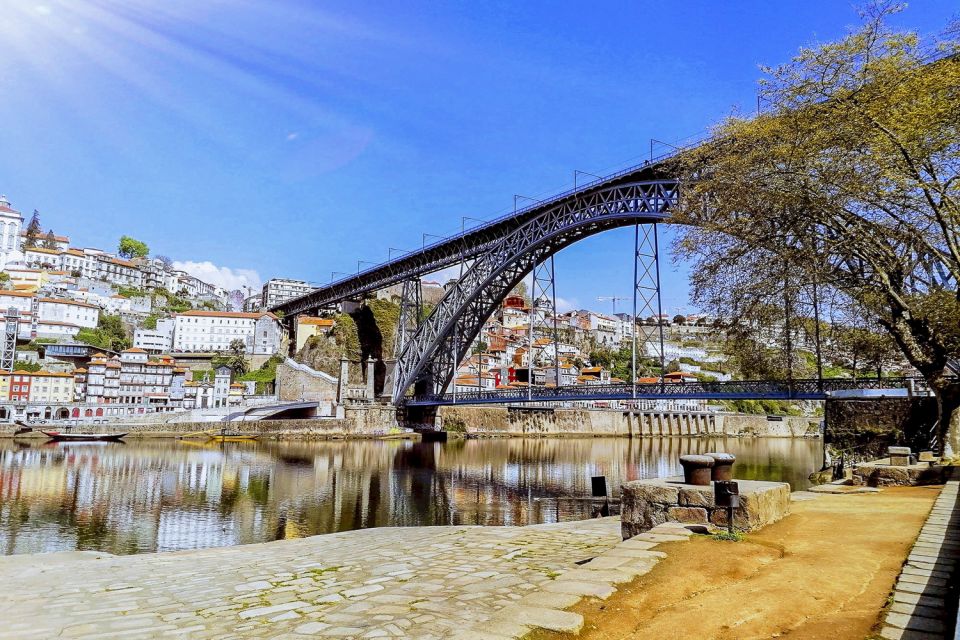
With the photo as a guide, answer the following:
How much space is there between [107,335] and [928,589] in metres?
84.2

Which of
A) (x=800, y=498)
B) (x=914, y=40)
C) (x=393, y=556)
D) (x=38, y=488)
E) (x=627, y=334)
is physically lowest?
(x=38, y=488)

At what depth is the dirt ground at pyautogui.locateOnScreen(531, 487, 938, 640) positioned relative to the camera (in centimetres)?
310

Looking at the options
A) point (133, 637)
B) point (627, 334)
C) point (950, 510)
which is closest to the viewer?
point (133, 637)

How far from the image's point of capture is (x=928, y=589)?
3.41 meters

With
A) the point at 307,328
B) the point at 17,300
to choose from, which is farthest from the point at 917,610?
the point at 17,300

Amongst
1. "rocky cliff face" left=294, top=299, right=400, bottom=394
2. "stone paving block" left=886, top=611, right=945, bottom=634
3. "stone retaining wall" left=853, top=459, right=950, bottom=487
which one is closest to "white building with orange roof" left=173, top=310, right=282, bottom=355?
"rocky cliff face" left=294, top=299, right=400, bottom=394

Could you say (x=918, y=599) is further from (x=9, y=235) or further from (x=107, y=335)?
(x=9, y=235)

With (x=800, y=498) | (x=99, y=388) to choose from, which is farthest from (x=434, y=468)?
(x=99, y=388)

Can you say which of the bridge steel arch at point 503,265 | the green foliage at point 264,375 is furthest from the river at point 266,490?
the green foliage at point 264,375

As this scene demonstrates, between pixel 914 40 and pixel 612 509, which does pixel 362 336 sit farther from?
pixel 914 40

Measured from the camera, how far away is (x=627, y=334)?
422 ft

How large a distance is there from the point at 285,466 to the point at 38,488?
948 cm

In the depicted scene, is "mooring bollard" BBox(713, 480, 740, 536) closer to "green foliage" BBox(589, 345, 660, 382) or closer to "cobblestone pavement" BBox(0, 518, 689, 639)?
"cobblestone pavement" BBox(0, 518, 689, 639)

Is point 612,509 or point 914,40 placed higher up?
point 914,40
